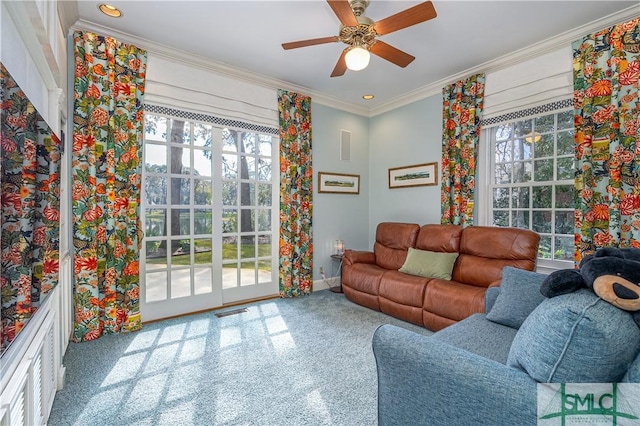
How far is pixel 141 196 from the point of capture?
9.99 feet

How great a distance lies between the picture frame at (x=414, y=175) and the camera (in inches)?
157

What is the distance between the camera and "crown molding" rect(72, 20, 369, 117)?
2.76 m

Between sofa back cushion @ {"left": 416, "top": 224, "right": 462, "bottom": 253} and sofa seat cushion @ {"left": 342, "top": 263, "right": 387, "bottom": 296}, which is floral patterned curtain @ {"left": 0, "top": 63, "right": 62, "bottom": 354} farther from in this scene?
sofa back cushion @ {"left": 416, "top": 224, "right": 462, "bottom": 253}

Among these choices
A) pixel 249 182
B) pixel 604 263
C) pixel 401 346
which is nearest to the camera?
pixel 604 263

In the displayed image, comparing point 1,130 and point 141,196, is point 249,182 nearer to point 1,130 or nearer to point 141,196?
point 141,196

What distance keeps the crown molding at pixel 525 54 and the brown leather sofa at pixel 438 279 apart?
1804 mm

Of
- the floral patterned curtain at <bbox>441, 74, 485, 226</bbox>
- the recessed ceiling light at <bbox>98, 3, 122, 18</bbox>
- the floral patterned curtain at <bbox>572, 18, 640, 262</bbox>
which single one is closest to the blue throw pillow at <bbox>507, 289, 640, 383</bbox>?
the floral patterned curtain at <bbox>572, 18, 640, 262</bbox>

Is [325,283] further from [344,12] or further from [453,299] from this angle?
[344,12]

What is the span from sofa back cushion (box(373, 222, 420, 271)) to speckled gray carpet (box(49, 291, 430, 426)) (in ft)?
2.80

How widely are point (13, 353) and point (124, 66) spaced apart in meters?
2.71

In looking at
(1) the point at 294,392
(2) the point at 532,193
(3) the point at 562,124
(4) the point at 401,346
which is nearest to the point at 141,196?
(1) the point at 294,392

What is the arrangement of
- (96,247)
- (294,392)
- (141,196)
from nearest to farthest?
1. (294,392)
2. (96,247)
3. (141,196)

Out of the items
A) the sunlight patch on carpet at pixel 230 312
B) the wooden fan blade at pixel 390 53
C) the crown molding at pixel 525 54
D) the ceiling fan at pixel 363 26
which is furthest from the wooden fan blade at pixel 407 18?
the sunlight patch on carpet at pixel 230 312

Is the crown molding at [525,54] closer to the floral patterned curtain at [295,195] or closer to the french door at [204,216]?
the floral patterned curtain at [295,195]
